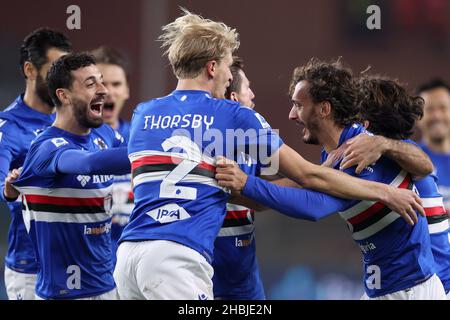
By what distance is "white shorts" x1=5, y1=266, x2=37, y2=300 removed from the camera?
22.1 ft

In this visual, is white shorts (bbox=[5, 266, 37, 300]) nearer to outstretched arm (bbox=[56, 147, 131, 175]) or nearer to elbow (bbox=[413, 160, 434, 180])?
outstretched arm (bbox=[56, 147, 131, 175])

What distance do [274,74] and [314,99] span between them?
9.56 metres

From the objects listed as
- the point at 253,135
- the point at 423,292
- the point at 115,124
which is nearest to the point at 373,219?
the point at 423,292

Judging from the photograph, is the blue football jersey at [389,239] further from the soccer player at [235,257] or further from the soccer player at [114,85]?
the soccer player at [114,85]

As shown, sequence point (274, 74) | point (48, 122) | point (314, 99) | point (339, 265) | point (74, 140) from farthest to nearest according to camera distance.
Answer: point (274, 74)
point (339, 265)
point (48, 122)
point (74, 140)
point (314, 99)

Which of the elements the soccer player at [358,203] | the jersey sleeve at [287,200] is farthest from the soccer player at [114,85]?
the jersey sleeve at [287,200]

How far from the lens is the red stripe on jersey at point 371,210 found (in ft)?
16.9

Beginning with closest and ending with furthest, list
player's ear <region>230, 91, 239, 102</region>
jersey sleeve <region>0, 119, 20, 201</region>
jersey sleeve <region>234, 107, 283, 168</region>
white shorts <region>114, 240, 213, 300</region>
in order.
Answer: white shorts <region>114, 240, 213, 300</region> < jersey sleeve <region>234, 107, 283, 168</region> < player's ear <region>230, 91, 239, 102</region> < jersey sleeve <region>0, 119, 20, 201</region>

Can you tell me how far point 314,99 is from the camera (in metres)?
5.44

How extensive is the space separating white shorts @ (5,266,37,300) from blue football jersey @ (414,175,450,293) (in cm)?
314

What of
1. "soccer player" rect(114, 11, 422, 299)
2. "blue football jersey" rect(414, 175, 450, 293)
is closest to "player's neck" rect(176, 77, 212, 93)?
"soccer player" rect(114, 11, 422, 299)
